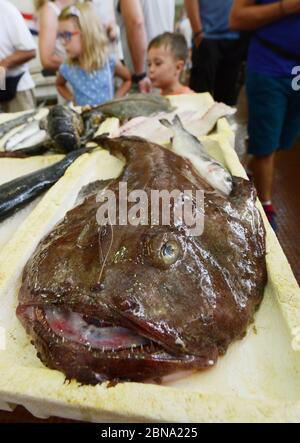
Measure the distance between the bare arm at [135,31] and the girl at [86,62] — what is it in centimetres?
24

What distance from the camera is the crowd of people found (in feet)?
10.6

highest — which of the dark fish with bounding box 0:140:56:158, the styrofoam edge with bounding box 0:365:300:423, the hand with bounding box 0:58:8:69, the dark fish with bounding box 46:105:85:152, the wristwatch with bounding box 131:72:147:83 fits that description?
the hand with bounding box 0:58:8:69

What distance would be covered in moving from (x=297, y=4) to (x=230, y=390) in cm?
272

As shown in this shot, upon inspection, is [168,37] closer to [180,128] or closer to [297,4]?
[297,4]

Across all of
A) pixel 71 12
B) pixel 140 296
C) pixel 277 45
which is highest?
pixel 71 12

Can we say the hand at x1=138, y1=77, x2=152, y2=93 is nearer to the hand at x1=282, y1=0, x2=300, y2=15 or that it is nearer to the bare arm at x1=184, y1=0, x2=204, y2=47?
the bare arm at x1=184, y1=0, x2=204, y2=47

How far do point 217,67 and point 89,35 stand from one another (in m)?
2.00

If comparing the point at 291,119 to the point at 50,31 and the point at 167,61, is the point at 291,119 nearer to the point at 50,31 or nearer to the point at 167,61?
the point at 167,61

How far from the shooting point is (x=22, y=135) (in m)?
3.00

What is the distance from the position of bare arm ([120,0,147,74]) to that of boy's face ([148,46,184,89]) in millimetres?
613

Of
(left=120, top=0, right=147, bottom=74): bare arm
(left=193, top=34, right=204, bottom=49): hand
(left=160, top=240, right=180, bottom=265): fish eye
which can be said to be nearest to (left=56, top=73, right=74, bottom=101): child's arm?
(left=120, top=0, right=147, bottom=74): bare arm

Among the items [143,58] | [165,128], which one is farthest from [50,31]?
[165,128]

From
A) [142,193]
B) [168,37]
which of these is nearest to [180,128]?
[142,193]

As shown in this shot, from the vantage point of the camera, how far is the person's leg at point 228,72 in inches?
196
